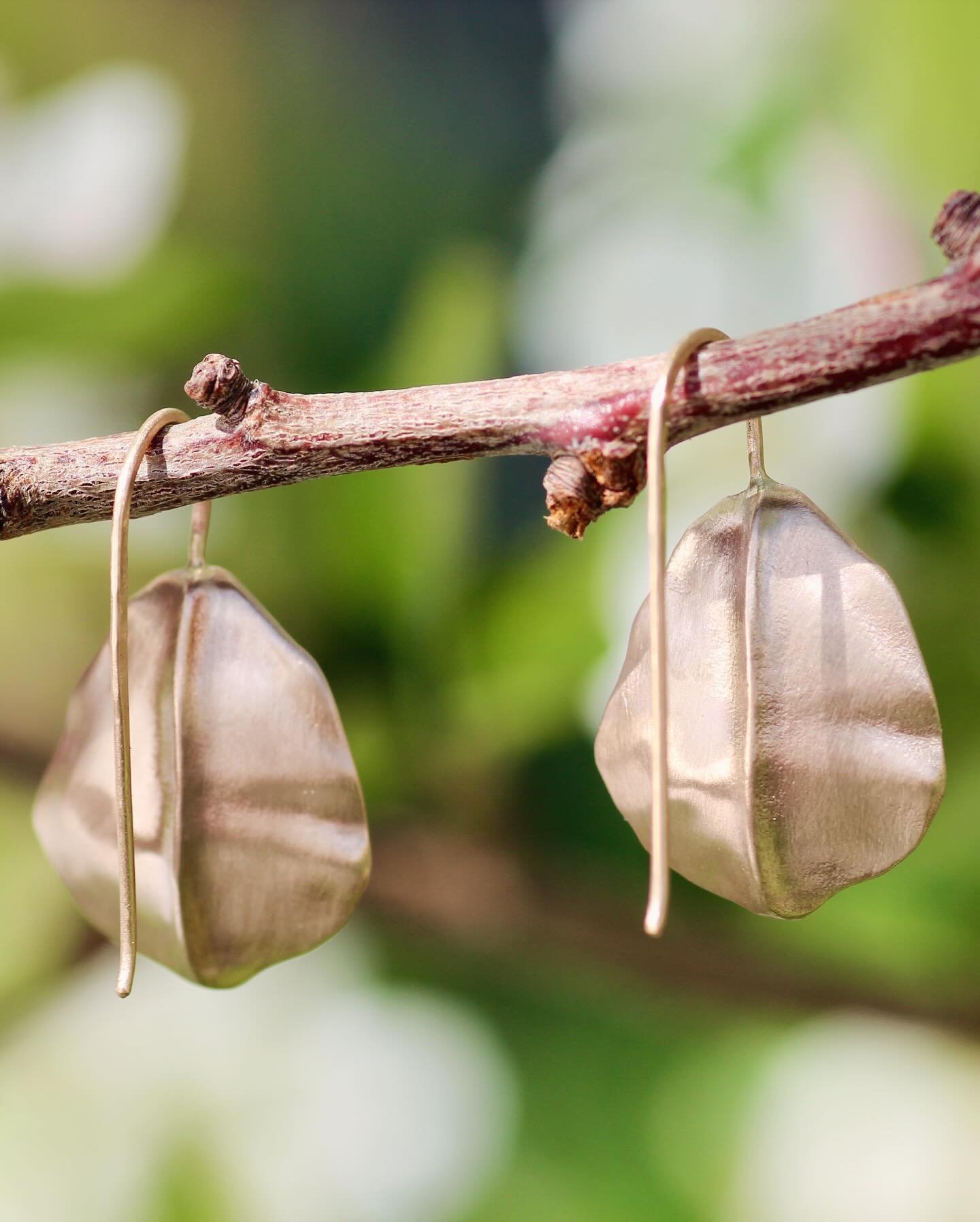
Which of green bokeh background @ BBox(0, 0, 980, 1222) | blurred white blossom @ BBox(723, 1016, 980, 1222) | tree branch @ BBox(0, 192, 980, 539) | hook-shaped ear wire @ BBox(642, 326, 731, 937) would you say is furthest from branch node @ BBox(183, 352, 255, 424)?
blurred white blossom @ BBox(723, 1016, 980, 1222)

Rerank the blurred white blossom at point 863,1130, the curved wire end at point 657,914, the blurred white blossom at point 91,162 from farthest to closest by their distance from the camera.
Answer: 1. the blurred white blossom at point 91,162
2. the blurred white blossom at point 863,1130
3. the curved wire end at point 657,914

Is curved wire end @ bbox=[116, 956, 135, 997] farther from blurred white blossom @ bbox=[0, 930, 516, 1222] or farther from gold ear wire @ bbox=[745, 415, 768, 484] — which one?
blurred white blossom @ bbox=[0, 930, 516, 1222]

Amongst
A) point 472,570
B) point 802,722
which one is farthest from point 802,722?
point 472,570

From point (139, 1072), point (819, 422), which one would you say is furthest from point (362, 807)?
point (139, 1072)

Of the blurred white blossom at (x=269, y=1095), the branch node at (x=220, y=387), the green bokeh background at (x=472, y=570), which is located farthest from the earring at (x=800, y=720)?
the blurred white blossom at (x=269, y=1095)

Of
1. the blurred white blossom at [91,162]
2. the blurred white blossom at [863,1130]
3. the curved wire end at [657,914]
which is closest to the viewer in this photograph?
the curved wire end at [657,914]

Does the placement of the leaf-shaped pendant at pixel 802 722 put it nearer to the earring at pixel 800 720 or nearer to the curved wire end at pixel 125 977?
the earring at pixel 800 720
